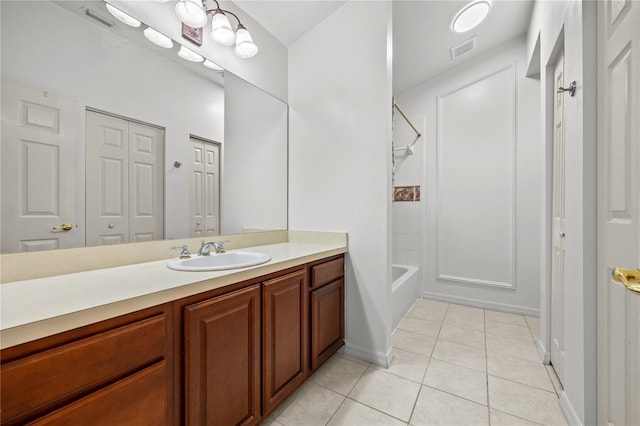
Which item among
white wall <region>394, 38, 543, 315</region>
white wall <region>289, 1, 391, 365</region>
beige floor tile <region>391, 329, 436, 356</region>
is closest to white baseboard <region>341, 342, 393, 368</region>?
white wall <region>289, 1, 391, 365</region>

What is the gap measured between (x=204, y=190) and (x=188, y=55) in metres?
0.82

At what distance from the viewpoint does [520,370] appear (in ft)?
5.61

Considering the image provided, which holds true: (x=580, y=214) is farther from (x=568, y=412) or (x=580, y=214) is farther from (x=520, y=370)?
(x=520, y=370)

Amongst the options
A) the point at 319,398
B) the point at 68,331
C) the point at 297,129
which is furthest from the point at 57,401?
the point at 297,129

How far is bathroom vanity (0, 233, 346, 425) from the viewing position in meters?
0.62

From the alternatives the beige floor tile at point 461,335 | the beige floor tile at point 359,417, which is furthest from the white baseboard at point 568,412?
the beige floor tile at point 359,417

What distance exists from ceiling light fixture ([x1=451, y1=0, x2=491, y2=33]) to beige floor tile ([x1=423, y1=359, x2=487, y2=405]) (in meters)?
2.86

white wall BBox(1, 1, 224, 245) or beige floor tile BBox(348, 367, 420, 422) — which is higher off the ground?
white wall BBox(1, 1, 224, 245)

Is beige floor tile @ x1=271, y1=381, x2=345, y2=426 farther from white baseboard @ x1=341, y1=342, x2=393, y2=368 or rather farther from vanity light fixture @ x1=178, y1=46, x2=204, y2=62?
vanity light fixture @ x1=178, y1=46, x2=204, y2=62

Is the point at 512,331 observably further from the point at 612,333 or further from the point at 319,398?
the point at 319,398

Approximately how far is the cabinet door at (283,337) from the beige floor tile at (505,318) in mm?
2131

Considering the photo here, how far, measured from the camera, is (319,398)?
1471 millimetres

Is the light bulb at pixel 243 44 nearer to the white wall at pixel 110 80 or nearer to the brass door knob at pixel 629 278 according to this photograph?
the white wall at pixel 110 80

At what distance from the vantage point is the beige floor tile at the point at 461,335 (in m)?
2.08
